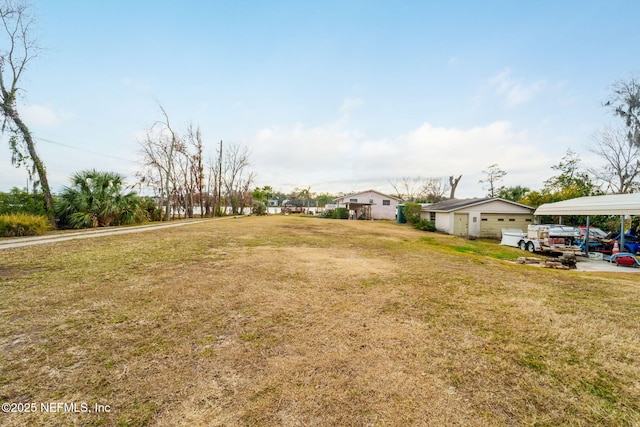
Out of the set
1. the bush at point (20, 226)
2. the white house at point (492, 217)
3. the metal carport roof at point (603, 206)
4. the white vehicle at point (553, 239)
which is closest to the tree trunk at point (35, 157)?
the bush at point (20, 226)

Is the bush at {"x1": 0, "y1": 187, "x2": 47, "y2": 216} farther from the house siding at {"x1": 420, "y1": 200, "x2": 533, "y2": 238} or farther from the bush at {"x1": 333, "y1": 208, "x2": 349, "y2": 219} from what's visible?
the bush at {"x1": 333, "y1": 208, "x2": 349, "y2": 219}

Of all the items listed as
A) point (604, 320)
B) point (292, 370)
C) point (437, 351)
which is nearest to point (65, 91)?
point (292, 370)

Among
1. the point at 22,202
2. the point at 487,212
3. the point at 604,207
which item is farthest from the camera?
the point at 487,212

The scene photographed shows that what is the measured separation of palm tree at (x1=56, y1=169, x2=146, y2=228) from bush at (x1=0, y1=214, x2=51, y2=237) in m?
2.39

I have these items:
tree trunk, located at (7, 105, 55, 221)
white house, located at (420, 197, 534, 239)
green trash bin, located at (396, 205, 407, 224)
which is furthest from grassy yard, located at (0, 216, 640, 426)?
green trash bin, located at (396, 205, 407, 224)

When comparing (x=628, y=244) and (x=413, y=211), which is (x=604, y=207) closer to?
(x=628, y=244)

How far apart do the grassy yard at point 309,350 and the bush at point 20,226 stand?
682cm

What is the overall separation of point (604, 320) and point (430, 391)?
3.55 metres

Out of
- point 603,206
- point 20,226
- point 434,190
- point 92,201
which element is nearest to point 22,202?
point 92,201

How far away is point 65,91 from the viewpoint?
14.1 m

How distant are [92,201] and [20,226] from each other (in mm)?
3552

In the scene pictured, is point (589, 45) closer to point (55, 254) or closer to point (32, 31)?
point (55, 254)

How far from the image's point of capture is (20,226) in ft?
31.1

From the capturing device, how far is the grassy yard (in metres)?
1.77
